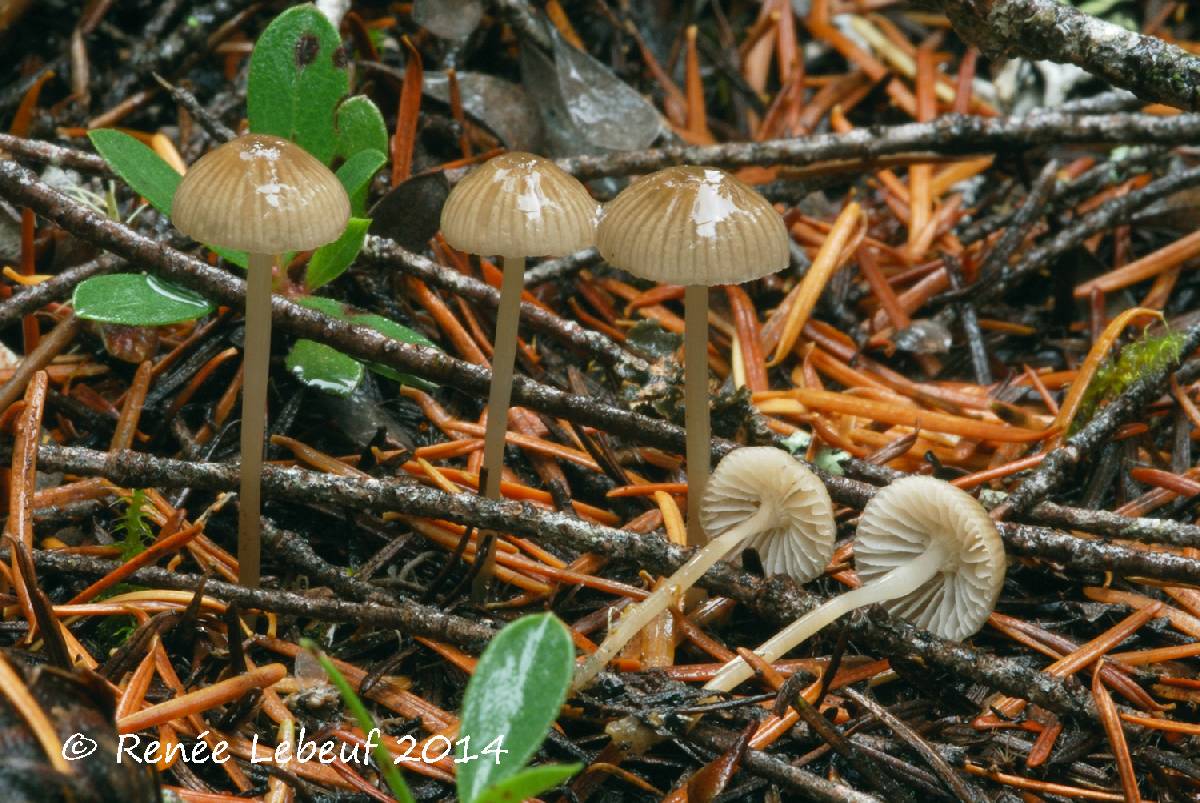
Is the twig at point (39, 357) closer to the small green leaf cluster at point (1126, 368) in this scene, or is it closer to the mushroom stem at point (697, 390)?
the mushroom stem at point (697, 390)

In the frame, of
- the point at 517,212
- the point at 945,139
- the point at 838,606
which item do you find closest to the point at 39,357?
the point at 517,212

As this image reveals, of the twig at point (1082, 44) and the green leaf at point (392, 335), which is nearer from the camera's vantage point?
the twig at point (1082, 44)

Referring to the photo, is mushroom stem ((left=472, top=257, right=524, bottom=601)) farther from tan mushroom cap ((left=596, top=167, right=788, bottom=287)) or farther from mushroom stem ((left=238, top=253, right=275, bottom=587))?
mushroom stem ((left=238, top=253, right=275, bottom=587))

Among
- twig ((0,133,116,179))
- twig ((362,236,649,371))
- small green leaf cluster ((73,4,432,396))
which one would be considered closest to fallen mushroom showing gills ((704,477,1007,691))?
twig ((362,236,649,371))

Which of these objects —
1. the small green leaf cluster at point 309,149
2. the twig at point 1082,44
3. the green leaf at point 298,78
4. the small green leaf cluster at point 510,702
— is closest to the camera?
the small green leaf cluster at point 510,702

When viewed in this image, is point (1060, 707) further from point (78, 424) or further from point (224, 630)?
point (78, 424)

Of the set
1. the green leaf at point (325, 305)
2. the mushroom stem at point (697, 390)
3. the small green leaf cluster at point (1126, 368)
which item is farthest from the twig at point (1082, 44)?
the green leaf at point (325, 305)

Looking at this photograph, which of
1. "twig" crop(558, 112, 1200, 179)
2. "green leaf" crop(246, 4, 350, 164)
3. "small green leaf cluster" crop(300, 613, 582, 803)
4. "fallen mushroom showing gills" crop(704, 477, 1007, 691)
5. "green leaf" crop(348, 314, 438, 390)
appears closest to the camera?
"small green leaf cluster" crop(300, 613, 582, 803)

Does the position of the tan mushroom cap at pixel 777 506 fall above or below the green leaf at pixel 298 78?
below
